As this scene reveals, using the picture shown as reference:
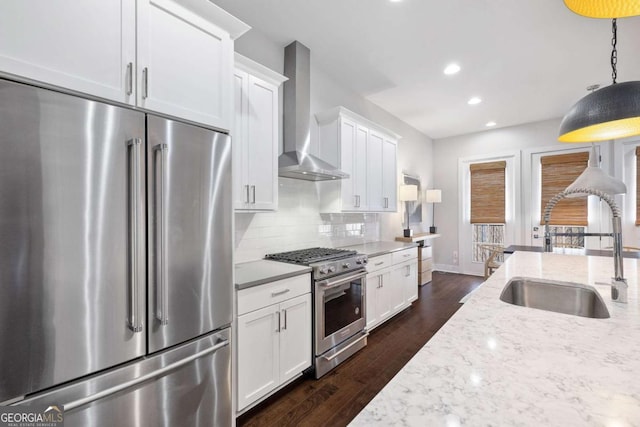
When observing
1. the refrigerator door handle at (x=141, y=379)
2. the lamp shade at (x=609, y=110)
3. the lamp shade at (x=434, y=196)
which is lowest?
the refrigerator door handle at (x=141, y=379)

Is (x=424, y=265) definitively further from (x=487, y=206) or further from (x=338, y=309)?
(x=338, y=309)

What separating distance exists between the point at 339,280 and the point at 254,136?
4.70ft

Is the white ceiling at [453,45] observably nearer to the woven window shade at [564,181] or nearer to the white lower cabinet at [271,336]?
the woven window shade at [564,181]

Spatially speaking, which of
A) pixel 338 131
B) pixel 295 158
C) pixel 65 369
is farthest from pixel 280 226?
pixel 65 369

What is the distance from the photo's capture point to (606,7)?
1024mm

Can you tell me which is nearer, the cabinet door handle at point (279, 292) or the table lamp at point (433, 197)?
the cabinet door handle at point (279, 292)

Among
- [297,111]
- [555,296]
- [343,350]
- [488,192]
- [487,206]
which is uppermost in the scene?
[297,111]

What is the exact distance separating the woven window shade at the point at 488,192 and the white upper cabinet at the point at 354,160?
2965 millimetres

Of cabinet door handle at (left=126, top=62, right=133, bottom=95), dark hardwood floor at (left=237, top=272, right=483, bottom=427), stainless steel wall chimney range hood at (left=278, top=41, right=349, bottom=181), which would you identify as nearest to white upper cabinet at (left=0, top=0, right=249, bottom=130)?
cabinet door handle at (left=126, top=62, right=133, bottom=95)

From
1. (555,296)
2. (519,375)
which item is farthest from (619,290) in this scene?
(519,375)

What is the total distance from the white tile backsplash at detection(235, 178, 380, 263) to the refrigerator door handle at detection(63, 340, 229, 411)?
3.08ft

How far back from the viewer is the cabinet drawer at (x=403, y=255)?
352 cm

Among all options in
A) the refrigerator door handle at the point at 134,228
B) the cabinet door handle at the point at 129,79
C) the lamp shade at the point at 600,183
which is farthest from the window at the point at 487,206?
the cabinet door handle at the point at 129,79

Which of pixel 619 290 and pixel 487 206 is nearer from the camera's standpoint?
pixel 619 290
